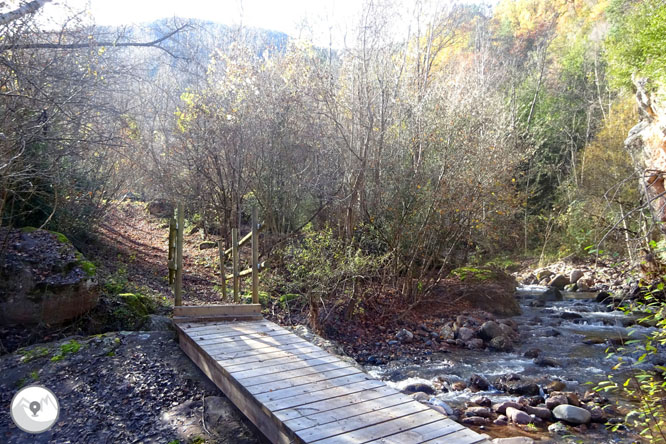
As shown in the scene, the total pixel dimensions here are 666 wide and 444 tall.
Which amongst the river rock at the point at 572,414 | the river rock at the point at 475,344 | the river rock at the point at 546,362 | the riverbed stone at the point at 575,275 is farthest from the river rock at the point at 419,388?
the riverbed stone at the point at 575,275

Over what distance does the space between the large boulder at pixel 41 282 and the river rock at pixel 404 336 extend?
5.82 metres

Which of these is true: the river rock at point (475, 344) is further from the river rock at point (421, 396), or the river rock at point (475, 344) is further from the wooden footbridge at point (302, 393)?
the wooden footbridge at point (302, 393)

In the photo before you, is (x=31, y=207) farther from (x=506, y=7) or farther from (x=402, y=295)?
(x=506, y=7)

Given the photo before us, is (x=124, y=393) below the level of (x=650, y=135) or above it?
below

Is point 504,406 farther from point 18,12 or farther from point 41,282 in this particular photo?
point 18,12

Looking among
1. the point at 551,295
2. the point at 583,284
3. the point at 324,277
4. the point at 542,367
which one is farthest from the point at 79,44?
the point at 583,284

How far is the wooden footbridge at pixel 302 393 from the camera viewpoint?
10.8 feet

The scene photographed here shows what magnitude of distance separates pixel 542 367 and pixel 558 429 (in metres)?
A: 2.74

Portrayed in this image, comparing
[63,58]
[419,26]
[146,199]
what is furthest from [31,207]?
[146,199]

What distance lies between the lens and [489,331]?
33.6 feet

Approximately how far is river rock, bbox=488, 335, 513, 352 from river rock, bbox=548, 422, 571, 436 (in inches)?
139

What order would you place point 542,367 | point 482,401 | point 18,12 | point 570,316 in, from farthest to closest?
point 570,316 < point 542,367 < point 482,401 < point 18,12

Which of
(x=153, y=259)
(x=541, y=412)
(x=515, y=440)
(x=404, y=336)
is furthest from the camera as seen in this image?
(x=153, y=259)

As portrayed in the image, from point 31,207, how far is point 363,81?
705 centimetres
